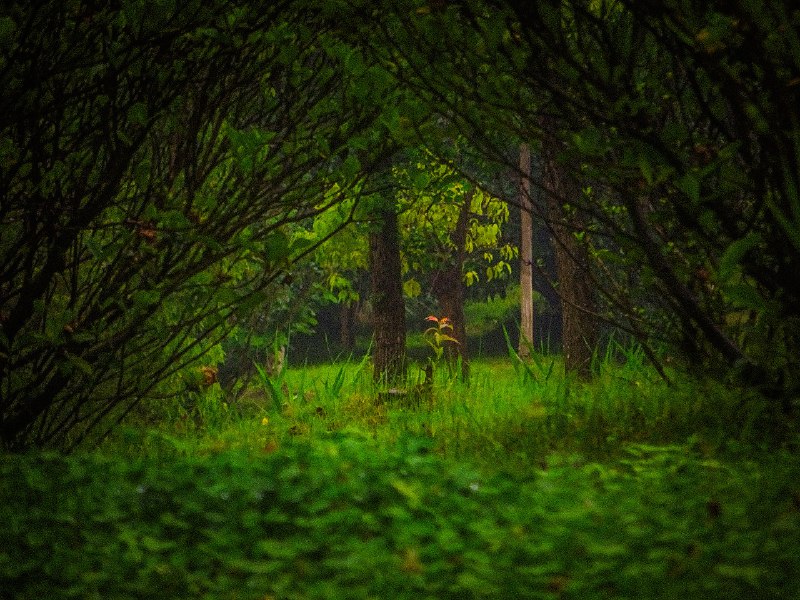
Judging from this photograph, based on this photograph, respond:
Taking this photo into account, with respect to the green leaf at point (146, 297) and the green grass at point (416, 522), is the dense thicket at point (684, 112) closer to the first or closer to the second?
the green grass at point (416, 522)

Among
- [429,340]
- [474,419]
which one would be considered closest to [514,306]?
[429,340]

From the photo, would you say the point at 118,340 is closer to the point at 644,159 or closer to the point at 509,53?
the point at 509,53

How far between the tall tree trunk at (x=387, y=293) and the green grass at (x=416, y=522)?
635cm

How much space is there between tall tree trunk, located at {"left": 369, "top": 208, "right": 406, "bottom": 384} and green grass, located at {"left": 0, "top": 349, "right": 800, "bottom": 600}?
6.35 metres

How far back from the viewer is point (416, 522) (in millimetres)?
3281

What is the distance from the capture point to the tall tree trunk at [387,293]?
11445mm

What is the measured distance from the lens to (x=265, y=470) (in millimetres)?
3939

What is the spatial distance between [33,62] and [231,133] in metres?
0.93

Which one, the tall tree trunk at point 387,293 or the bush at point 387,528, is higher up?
the tall tree trunk at point 387,293

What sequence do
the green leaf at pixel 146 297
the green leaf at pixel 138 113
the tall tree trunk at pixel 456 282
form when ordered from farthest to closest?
the tall tree trunk at pixel 456 282, the green leaf at pixel 146 297, the green leaf at pixel 138 113

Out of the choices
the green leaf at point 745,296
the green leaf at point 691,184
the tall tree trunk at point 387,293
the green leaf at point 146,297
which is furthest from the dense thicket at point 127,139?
the tall tree trunk at point 387,293

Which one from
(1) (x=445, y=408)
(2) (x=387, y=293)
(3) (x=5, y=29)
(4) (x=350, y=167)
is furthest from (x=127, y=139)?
(2) (x=387, y=293)

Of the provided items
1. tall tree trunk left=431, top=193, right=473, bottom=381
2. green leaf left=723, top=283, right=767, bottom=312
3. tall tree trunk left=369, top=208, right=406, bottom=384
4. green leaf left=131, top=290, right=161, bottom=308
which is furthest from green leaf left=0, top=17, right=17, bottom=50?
tall tree trunk left=431, top=193, right=473, bottom=381

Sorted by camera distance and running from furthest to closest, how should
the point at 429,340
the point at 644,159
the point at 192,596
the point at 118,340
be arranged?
the point at 429,340 < the point at 118,340 < the point at 644,159 < the point at 192,596
